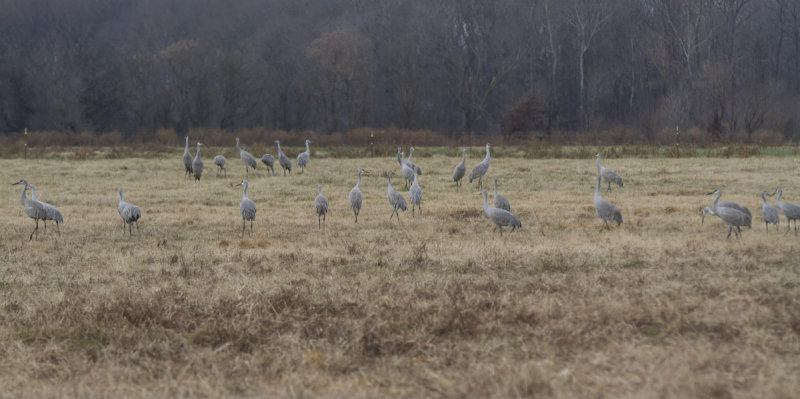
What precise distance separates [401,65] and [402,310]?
51061 mm

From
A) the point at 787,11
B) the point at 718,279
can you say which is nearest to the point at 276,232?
the point at 718,279

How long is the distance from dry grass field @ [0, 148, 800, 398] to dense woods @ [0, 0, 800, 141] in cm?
3998

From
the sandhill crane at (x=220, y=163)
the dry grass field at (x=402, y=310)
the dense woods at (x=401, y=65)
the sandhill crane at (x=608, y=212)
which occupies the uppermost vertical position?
the dense woods at (x=401, y=65)

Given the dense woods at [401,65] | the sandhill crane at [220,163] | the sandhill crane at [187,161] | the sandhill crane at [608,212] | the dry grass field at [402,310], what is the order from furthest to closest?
1. the dense woods at [401,65]
2. the sandhill crane at [220,163]
3. the sandhill crane at [187,161]
4. the sandhill crane at [608,212]
5. the dry grass field at [402,310]

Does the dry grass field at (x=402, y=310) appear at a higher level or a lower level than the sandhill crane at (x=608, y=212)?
lower

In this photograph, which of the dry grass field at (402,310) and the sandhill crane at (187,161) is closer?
the dry grass field at (402,310)

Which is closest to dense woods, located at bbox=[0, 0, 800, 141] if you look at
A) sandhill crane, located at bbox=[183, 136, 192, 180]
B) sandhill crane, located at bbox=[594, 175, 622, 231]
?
sandhill crane, located at bbox=[183, 136, 192, 180]

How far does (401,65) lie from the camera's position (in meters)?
56.7

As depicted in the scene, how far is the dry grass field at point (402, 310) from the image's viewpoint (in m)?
5.26

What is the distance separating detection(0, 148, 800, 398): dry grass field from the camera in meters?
5.26

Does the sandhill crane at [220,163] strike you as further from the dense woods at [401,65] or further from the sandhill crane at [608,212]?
the dense woods at [401,65]

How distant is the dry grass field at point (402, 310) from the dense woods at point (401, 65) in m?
40.0

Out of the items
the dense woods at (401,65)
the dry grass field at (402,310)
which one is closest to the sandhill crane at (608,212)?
the dry grass field at (402,310)

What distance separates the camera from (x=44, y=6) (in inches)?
2699
